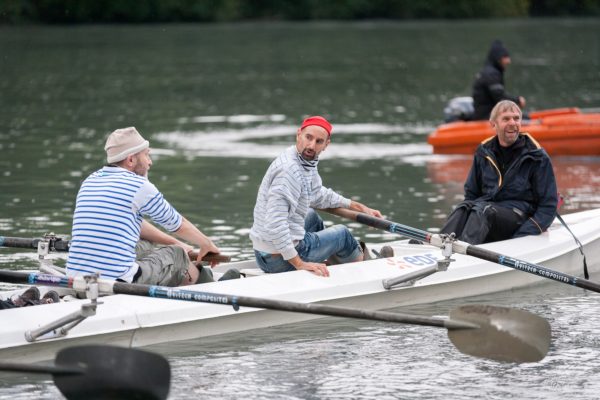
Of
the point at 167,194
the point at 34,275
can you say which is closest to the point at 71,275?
the point at 34,275

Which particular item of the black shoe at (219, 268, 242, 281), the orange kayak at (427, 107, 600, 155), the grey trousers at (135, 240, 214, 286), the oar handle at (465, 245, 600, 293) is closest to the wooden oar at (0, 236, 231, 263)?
the black shoe at (219, 268, 242, 281)

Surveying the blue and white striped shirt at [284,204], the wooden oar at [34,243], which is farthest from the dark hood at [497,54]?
the wooden oar at [34,243]

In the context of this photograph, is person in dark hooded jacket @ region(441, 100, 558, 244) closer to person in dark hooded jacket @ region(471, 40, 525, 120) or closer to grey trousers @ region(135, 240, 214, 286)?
grey trousers @ region(135, 240, 214, 286)

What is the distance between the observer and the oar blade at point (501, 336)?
845 centimetres

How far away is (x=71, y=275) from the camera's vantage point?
908 centimetres

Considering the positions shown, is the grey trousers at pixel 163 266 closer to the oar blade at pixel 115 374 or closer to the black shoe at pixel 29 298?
the black shoe at pixel 29 298

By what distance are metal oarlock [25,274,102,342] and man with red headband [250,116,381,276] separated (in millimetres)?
1807

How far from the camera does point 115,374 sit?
24.3 feet

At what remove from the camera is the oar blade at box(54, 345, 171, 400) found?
24.2 feet

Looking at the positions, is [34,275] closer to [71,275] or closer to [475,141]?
[71,275]

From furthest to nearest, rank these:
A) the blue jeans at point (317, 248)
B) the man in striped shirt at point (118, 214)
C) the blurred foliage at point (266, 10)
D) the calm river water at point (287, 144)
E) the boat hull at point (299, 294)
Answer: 1. the blurred foliage at point (266, 10)
2. the blue jeans at point (317, 248)
3. the man in striped shirt at point (118, 214)
4. the calm river water at point (287, 144)
5. the boat hull at point (299, 294)

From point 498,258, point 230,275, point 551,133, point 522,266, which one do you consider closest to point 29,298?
point 230,275

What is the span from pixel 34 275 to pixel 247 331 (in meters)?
1.84

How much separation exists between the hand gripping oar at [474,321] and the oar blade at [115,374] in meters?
0.87
